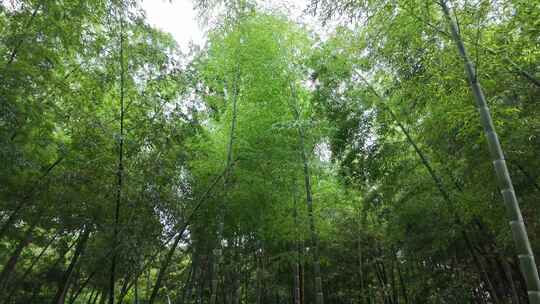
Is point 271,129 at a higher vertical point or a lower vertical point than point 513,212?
higher

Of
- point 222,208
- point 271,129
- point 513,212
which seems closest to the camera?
point 513,212

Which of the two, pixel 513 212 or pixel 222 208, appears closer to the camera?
pixel 513 212

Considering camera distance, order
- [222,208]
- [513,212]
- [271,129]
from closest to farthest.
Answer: [513,212] → [222,208] → [271,129]

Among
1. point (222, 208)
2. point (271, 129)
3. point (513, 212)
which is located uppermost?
point (271, 129)

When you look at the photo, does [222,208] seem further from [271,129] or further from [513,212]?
[513,212]

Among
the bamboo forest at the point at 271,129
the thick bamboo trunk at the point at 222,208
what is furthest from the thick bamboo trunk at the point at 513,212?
the thick bamboo trunk at the point at 222,208

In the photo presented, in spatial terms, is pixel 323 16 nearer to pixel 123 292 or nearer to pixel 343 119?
pixel 343 119

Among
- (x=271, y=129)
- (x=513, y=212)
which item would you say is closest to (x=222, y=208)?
(x=271, y=129)

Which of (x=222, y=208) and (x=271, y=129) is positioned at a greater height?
(x=271, y=129)

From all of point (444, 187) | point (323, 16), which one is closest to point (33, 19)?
point (323, 16)

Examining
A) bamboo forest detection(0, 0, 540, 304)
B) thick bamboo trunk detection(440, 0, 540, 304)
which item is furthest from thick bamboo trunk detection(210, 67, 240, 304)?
thick bamboo trunk detection(440, 0, 540, 304)

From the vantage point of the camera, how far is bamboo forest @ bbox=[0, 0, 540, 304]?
11.4 ft

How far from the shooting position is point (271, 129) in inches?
230

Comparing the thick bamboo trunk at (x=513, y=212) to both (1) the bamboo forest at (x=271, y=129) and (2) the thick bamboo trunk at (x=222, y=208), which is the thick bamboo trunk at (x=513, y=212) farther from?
(2) the thick bamboo trunk at (x=222, y=208)
